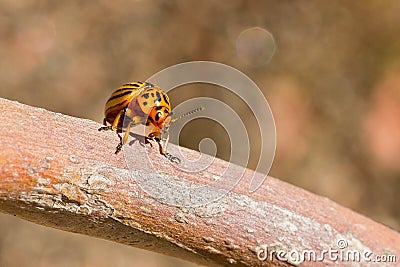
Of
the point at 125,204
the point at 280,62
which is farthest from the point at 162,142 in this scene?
the point at 280,62

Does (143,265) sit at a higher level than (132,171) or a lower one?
higher

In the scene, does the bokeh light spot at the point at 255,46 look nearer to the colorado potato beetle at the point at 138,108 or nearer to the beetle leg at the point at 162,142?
the colorado potato beetle at the point at 138,108

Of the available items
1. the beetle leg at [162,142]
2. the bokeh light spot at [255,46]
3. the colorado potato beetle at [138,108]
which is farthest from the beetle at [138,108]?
the bokeh light spot at [255,46]

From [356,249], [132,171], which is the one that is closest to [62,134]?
[132,171]

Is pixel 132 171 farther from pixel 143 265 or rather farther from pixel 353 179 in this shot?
pixel 353 179

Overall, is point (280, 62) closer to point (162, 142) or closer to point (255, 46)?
point (255, 46)

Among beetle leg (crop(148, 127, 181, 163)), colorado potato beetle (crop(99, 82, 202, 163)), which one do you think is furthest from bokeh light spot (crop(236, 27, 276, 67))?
beetle leg (crop(148, 127, 181, 163))

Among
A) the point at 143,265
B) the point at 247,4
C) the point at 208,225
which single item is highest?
the point at 247,4
